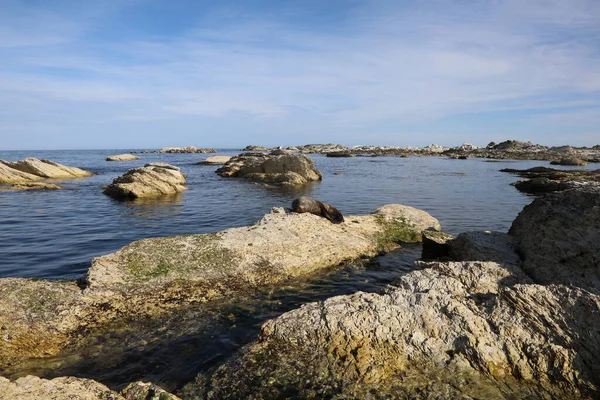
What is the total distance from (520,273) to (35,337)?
1232cm

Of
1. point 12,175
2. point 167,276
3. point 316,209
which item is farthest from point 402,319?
point 12,175

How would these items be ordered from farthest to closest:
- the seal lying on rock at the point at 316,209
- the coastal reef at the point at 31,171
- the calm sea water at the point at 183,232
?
1. the coastal reef at the point at 31,171
2. the seal lying on rock at the point at 316,209
3. the calm sea water at the point at 183,232

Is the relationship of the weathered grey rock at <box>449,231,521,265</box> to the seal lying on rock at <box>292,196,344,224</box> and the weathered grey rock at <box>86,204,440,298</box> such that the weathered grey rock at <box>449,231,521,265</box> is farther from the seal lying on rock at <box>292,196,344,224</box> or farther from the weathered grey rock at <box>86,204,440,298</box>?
the seal lying on rock at <box>292,196,344,224</box>

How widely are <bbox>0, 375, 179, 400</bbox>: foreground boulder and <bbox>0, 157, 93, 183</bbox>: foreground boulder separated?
45.5 m

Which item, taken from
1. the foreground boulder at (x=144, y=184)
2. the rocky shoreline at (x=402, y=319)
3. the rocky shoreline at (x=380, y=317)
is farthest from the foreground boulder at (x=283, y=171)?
the rocky shoreline at (x=402, y=319)

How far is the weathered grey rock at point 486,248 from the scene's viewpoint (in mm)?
11773

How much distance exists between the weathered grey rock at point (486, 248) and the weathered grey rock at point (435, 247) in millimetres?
938

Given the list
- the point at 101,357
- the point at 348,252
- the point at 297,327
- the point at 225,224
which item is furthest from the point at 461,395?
the point at 225,224

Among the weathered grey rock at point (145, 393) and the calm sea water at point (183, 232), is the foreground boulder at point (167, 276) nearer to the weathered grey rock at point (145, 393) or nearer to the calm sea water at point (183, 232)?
the calm sea water at point (183, 232)

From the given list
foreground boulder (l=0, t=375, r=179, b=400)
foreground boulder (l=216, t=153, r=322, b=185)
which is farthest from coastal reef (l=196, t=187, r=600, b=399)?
foreground boulder (l=216, t=153, r=322, b=185)

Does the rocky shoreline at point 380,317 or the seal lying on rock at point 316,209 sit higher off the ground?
the seal lying on rock at point 316,209

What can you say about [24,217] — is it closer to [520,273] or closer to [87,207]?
[87,207]

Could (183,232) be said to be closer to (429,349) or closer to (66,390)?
(66,390)

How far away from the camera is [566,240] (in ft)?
33.1
